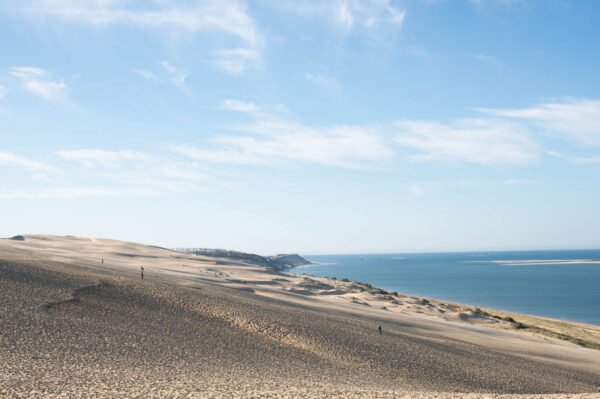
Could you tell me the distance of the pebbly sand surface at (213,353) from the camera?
11.9 metres

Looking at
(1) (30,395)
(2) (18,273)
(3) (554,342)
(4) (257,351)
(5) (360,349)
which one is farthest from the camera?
(3) (554,342)

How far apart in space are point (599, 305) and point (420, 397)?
209ft

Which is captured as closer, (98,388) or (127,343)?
(98,388)

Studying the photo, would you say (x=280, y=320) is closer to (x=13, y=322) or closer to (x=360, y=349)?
(x=360, y=349)

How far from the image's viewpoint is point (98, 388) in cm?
1075

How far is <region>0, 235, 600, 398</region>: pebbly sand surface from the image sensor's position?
39.1 ft

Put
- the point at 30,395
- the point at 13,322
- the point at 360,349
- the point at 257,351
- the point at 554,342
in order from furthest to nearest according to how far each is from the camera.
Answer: the point at 554,342 → the point at 360,349 → the point at 257,351 → the point at 13,322 → the point at 30,395

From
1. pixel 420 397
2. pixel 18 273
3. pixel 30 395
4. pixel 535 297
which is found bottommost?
pixel 535 297

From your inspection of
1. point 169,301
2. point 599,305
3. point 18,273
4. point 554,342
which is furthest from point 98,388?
point 599,305

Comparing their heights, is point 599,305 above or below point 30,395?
below

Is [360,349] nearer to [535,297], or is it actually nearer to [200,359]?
[200,359]

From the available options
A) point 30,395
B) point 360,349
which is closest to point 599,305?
point 360,349

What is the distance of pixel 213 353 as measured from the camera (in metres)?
15.7

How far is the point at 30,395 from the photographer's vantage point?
32.2 ft
